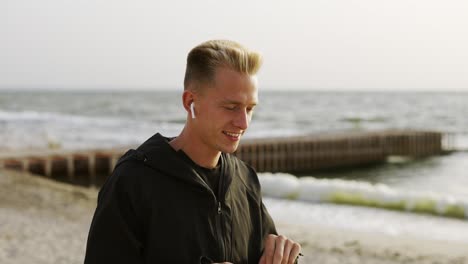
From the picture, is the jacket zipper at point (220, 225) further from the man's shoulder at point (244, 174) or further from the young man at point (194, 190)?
the man's shoulder at point (244, 174)

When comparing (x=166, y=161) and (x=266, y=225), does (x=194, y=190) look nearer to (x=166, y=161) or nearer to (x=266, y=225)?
(x=166, y=161)

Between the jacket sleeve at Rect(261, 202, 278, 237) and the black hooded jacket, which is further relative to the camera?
the jacket sleeve at Rect(261, 202, 278, 237)

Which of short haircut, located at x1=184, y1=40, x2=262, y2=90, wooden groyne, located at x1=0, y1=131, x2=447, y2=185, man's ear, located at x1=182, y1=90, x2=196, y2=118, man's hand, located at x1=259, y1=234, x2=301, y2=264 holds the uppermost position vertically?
short haircut, located at x1=184, y1=40, x2=262, y2=90

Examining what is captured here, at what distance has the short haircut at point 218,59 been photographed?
79.0 inches

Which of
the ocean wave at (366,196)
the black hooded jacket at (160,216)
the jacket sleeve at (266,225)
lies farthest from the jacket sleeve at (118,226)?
the ocean wave at (366,196)

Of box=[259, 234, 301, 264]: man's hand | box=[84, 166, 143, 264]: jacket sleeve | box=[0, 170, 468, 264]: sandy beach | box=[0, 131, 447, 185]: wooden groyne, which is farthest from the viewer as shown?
box=[0, 131, 447, 185]: wooden groyne

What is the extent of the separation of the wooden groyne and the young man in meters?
18.3

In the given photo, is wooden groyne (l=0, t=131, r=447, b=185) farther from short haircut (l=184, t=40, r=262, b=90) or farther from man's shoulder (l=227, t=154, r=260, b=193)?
short haircut (l=184, t=40, r=262, b=90)

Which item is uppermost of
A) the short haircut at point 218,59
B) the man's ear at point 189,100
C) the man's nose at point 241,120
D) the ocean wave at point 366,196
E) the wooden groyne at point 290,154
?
the short haircut at point 218,59

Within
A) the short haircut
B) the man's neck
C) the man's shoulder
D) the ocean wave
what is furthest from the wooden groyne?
the short haircut

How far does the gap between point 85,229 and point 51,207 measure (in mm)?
2247

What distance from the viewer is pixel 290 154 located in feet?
88.1

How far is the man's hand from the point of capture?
2115mm

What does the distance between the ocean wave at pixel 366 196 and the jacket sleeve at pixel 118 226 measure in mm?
13379
